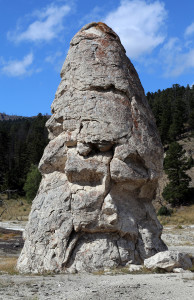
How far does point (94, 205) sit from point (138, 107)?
346 centimetres

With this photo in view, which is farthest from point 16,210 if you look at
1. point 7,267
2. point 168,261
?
point 168,261

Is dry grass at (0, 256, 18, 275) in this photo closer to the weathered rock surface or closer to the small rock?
the small rock

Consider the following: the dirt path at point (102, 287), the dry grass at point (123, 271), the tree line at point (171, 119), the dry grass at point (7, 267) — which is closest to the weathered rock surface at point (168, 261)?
the dry grass at point (123, 271)

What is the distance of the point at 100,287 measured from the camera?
26.0ft

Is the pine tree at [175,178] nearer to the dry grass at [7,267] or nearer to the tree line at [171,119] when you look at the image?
the tree line at [171,119]

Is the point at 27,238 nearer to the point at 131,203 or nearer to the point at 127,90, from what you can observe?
the point at 131,203

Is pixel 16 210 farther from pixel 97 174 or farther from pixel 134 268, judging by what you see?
pixel 134 268

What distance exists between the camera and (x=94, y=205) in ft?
36.4

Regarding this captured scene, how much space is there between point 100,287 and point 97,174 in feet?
13.3

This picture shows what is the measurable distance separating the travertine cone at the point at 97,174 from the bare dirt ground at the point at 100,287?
127 cm

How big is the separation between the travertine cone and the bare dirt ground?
4.17 ft

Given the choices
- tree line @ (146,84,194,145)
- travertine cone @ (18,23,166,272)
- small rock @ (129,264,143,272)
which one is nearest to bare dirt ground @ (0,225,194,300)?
small rock @ (129,264,143,272)

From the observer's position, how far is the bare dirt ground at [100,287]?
7.12 m

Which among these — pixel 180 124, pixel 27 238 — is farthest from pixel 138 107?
pixel 180 124
